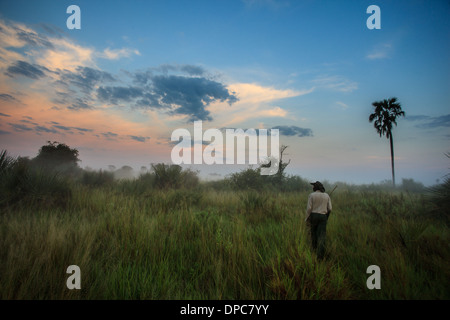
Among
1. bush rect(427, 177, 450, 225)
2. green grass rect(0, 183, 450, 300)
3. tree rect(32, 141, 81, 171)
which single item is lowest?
green grass rect(0, 183, 450, 300)

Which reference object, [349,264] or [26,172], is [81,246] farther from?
[26,172]

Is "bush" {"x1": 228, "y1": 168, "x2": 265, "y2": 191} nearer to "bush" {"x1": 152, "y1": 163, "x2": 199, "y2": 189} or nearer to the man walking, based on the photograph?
"bush" {"x1": 152, "y1": 163, "x2": 199, "y2": 189}

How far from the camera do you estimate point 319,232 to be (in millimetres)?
3949

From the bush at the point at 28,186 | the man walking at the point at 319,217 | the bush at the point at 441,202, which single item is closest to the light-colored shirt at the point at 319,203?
the man walking at the point at 319,217

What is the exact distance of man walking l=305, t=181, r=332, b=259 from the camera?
3.86m

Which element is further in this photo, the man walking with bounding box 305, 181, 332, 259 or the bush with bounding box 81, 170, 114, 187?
the bush with bounding box 81, 170, 114, 187

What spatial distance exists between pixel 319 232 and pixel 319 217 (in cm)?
31

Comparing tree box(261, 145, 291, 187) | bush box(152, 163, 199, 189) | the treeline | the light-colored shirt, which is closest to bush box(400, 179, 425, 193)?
the treeline

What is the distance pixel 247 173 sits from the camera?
685 inches

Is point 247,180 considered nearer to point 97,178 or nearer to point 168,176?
point 168,176

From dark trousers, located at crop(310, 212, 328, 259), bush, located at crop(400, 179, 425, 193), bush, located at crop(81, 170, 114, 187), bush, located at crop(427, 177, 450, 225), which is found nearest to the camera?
dark trousers, located at crop(310, 212, 328, 259)
